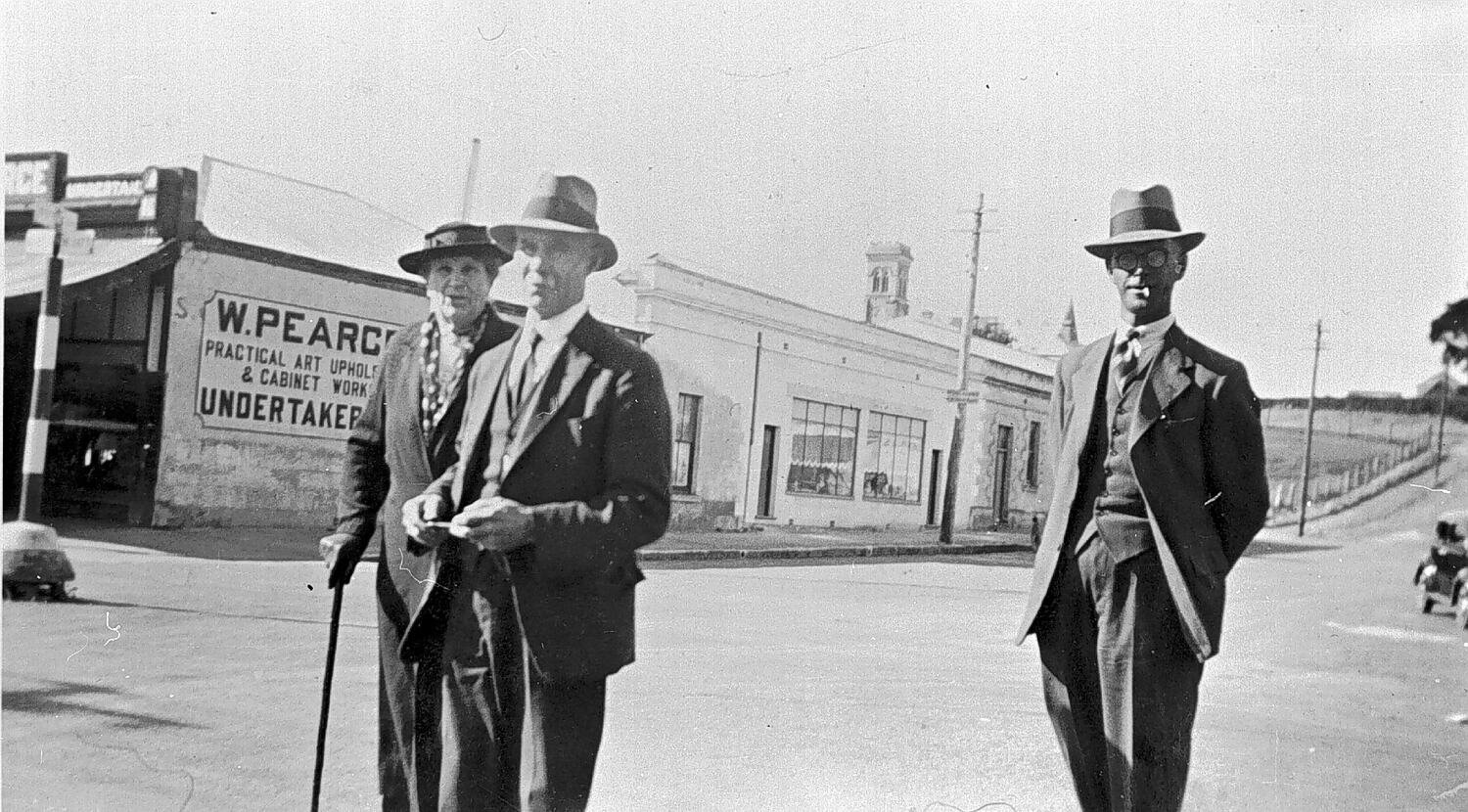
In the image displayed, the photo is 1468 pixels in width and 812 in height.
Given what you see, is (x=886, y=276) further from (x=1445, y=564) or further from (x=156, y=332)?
(x=156, y=332)

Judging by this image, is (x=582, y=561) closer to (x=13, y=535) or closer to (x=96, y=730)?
(x=96, y=730)

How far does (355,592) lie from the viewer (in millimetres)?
3918

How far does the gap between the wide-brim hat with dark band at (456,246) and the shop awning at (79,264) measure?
1169 mm

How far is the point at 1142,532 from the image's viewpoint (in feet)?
11.4

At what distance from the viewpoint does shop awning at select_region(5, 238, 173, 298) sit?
4.45 metres

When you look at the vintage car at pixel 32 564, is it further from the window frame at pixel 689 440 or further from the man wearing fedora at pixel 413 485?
the window frame at pixel 689 440

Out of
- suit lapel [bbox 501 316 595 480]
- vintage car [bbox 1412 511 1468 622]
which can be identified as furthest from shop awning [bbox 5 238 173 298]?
vintage car [bbox 1412 511 1468 622]

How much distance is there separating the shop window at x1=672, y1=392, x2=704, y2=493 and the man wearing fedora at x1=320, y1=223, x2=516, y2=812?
0.67 metres

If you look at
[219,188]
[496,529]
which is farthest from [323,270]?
[496,529]

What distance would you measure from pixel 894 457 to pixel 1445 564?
→ 1.81 meters

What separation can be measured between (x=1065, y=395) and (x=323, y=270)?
269cm

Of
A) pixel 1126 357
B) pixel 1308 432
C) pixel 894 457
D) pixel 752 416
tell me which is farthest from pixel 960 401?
pixel 1308 432

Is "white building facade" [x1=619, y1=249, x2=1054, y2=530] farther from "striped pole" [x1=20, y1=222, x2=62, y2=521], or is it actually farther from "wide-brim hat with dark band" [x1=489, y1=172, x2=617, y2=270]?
"striped pole" [x1=20, y1=222, x2=62, y2=521]

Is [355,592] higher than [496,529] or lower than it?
lower
